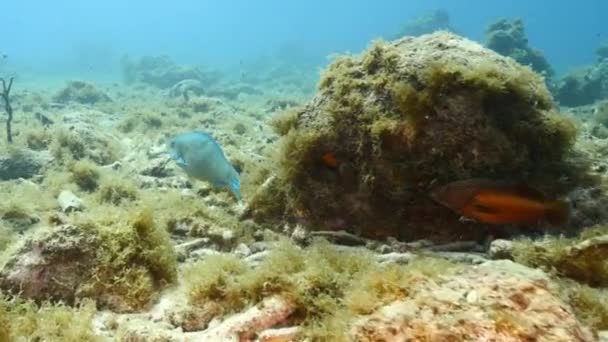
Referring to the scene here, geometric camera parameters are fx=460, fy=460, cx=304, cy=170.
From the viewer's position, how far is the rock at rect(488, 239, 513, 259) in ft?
10.6

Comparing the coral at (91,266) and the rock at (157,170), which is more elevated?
the coral at (91,266)

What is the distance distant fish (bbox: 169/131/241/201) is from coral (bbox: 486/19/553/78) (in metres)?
19.2

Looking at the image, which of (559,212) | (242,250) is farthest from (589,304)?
(242,250)

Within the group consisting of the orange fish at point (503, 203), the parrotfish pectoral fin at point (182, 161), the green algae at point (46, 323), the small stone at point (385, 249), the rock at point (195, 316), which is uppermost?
the orange fish at point (503, 203)

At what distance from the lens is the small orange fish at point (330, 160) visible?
14.8 ft

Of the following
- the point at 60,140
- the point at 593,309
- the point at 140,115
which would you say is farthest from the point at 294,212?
the point at 140,115

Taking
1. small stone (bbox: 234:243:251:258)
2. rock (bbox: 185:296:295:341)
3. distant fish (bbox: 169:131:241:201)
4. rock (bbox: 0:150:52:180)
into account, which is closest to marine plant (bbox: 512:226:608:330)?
rock (bbox: 185:296:295:341)

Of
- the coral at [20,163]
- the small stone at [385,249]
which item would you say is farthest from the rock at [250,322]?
the coral at [20,163]

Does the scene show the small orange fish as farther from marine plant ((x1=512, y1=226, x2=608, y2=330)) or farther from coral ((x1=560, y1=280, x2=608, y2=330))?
coral ((x1=560, y1=280, x2=608, y2=330))

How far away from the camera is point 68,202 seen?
5.57m

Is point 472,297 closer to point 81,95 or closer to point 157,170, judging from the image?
point 157,170

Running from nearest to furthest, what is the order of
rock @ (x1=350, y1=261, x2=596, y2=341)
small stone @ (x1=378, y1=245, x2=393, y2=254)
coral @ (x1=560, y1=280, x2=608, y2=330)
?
1. rock @ (x1=350, y1=261, x2=596, y2=341)
2. coral @ (x1=560, y1=280, x2=608, y2=330)
3. small stone @ (x1=378, y1=245, x2=393, y2=254)

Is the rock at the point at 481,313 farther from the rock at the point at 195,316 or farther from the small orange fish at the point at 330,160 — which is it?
the small orange fish at the point at 330,160

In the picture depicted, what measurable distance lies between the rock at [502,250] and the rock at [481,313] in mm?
975
